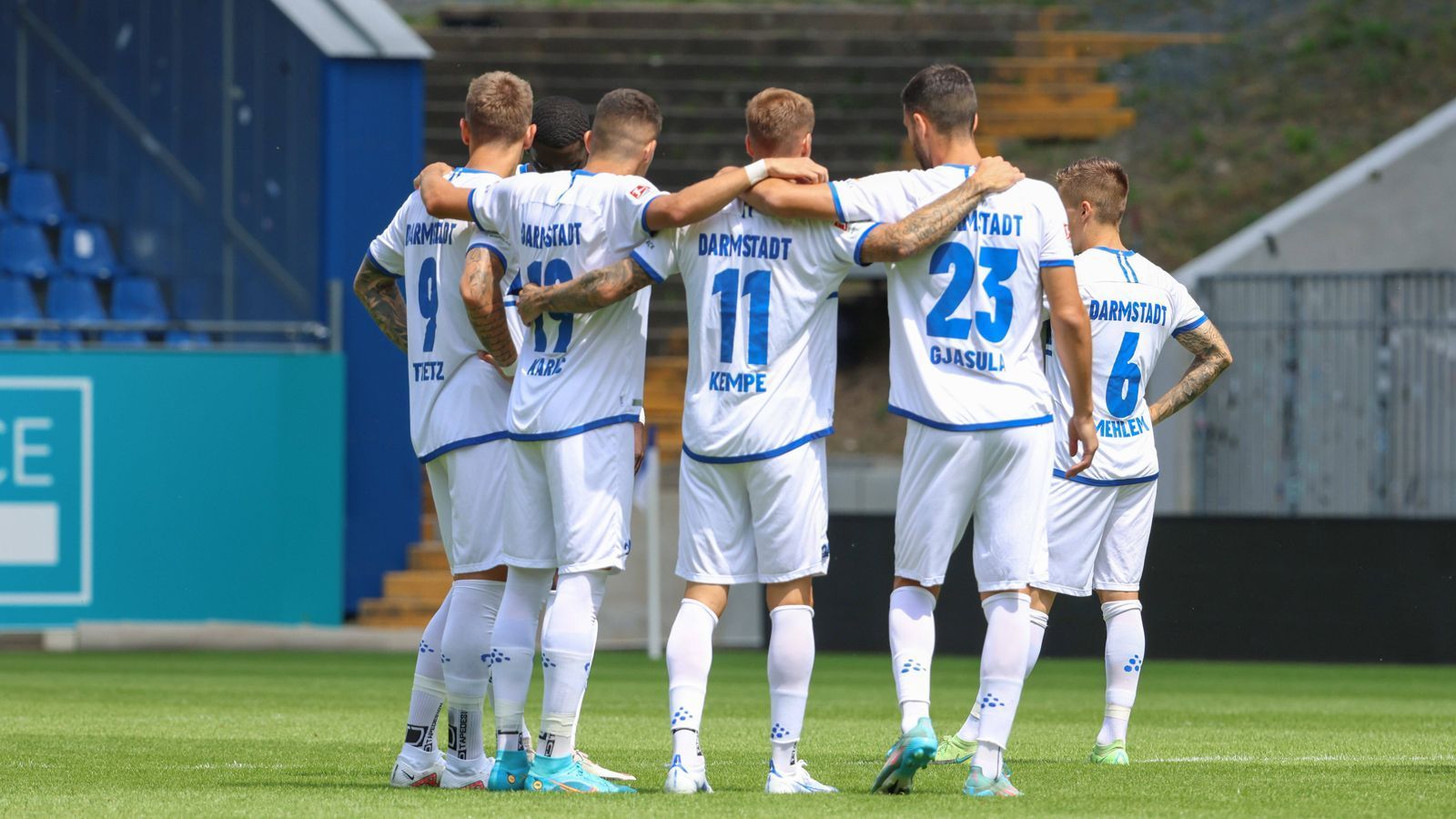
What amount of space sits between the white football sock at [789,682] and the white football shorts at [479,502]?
95 cm

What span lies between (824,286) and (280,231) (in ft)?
42.0

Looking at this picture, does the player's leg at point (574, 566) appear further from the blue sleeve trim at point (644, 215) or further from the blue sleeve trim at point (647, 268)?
the blue sleeve trim at point (644, 215)

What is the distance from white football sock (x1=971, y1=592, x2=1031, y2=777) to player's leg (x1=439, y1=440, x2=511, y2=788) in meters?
1.53

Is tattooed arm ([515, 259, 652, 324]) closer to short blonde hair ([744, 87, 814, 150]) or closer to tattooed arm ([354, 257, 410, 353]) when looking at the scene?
short blonde hair ([744, 87, 814, 150])

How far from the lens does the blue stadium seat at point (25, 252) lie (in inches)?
731

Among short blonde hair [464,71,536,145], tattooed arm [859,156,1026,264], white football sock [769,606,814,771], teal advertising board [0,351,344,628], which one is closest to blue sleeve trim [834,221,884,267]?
tattooed arm [859,156,1026,264]

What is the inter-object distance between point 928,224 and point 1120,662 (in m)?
2.33

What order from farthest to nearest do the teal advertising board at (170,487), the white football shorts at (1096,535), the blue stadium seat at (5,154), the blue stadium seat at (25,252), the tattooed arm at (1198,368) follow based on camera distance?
the blue stadium seat at (5,154) → the blue stadium seat at (25,252) → the teal advertising board at (170,487) → the tattooed arm at (1198,368) → the white football shorts at (1096,535)

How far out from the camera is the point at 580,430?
616 cm

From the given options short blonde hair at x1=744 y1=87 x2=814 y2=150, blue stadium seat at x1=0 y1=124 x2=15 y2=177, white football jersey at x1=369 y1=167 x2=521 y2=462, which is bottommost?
white football jersey at x1=369 y1=167 x2=521 y2=462

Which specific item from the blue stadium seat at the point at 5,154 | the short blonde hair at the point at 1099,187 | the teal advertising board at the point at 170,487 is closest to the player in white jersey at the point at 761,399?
the short blonde hair at the point at 1099,187

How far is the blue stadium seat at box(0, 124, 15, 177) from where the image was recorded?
64.1 ft

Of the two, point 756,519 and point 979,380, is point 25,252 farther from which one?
point 979,380

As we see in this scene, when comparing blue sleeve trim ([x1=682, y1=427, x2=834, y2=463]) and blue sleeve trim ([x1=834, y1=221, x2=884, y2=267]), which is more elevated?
blue sleeve trim ([x1=834, y1=221, x2=884, y2=267])
